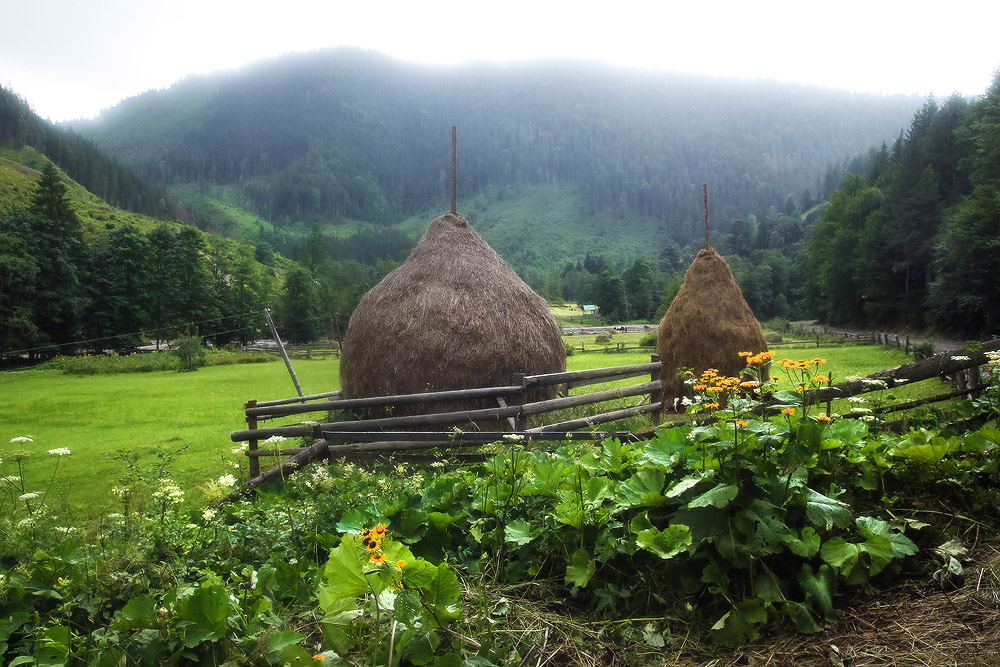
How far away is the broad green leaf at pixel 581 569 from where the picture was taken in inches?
70.2

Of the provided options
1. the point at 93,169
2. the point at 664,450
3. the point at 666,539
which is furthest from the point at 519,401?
the point at 93,169

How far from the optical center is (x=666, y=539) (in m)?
1.69

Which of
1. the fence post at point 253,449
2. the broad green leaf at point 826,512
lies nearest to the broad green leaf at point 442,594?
the broad green leaf at point 826,512

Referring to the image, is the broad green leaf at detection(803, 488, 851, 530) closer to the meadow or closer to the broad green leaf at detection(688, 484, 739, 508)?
the meadow

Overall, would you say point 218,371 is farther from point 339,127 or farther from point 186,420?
point 339,127

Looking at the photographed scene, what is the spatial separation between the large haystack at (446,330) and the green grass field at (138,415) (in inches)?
57.3

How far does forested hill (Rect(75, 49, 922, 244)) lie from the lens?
24.1 meters

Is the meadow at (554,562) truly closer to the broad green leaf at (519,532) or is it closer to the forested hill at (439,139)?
the broad green leaf at (519,532)

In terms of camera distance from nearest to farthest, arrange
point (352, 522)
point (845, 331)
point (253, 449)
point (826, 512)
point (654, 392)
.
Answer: point (826, 512) < point (352, 522) < point (253, 449) < point (654, 392) < point (845, 331)

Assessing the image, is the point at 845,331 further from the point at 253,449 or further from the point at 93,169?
the point at 93,169

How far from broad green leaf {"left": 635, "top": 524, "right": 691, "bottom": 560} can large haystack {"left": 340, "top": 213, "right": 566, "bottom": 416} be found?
5.63m

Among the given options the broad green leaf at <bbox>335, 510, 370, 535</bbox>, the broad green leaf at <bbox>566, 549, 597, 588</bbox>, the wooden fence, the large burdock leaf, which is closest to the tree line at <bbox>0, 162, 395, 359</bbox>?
the wooden fence

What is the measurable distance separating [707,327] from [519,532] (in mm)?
8580

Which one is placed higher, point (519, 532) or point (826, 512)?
point (826, 512)
